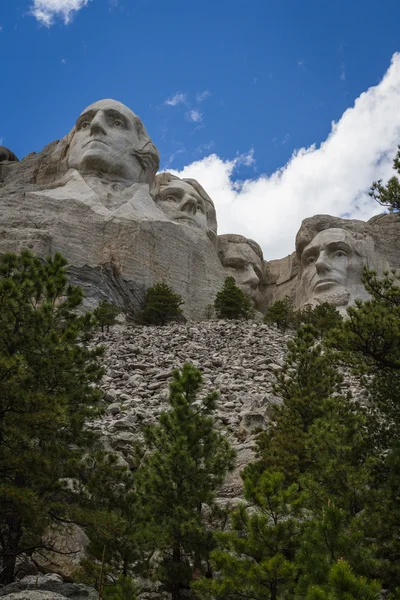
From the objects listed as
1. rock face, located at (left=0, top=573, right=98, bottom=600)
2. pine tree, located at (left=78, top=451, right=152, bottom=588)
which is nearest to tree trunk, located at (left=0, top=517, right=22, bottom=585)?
rock face, located at (left=0, top=573, right=98, bottom=600)

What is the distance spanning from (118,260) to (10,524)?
21.5 metres

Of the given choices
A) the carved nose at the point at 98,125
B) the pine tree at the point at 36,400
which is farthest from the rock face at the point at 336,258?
the pine tree at the point at 36,400

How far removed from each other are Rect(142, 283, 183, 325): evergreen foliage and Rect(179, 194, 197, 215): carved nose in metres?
8.20

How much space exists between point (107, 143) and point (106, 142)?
0.26 ft

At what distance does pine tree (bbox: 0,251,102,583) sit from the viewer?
766 cm

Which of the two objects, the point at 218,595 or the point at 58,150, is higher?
the point at 58,150

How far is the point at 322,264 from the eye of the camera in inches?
1305

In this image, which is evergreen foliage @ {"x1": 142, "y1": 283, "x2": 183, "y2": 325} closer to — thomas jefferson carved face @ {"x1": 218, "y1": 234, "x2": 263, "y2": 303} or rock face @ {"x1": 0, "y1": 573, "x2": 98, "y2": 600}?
thomas jefferson carved face @ {"x1": 218, "y1": 234, "x2": 263, "y2": 303}

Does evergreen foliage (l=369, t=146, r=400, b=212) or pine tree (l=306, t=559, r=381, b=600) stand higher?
evergreen foliage (l=369, t=146, r=400, b=212)

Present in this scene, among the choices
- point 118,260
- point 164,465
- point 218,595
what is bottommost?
point 218,595

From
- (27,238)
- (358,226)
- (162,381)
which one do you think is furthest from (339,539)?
(358,226)

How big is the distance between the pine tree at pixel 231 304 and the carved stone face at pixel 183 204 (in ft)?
19.2

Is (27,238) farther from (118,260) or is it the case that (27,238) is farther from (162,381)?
(162,381)

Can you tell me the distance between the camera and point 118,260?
2909 cm
